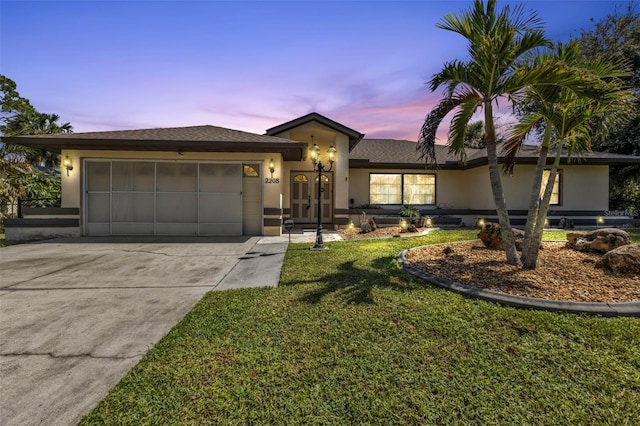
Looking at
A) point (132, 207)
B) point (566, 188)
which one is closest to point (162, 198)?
point (132, 207)

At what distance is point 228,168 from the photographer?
1112 centimetres

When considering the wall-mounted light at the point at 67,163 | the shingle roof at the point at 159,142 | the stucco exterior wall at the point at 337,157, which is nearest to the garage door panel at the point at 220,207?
the shingle roof at the point at 159,142

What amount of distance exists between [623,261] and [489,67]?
4.09 m

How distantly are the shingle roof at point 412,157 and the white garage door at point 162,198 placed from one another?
661 cm

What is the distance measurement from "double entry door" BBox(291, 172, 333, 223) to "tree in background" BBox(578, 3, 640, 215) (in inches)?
737

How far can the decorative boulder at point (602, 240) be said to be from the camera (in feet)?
19.2

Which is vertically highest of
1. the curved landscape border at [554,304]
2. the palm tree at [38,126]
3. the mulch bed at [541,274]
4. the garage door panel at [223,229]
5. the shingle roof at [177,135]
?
the palm tree at [38,126]

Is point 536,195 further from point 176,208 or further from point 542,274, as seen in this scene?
point 176,208

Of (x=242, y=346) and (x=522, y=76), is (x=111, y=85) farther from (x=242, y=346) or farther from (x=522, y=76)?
(x=522, y=76)

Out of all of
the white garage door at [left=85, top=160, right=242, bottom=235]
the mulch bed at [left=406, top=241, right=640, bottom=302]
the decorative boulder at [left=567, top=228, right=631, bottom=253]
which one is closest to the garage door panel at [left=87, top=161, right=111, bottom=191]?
the white garage door at [left=85, top=160, right=242, bottom=235]

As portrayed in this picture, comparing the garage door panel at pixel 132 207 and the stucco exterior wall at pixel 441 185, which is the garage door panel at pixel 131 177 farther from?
the stucco exterior wall at pixel 441 185

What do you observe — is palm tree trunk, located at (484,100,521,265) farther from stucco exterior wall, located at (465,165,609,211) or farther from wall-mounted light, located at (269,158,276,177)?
stucco exterior wall, located at (465,165,609,211)

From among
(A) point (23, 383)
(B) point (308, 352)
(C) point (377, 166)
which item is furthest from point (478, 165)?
(A) point (23, 383)

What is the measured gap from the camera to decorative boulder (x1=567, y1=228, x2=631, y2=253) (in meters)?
5.86
